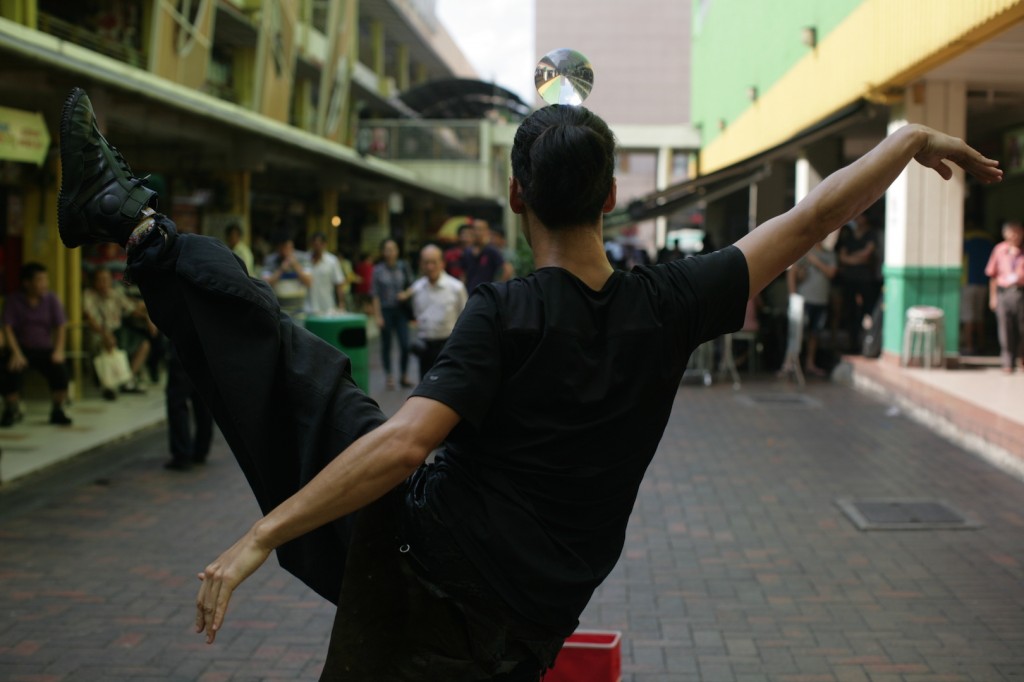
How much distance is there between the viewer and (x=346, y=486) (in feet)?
6.91

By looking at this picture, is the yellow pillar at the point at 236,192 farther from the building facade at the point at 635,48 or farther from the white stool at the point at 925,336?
the building facade at the point at 635,48

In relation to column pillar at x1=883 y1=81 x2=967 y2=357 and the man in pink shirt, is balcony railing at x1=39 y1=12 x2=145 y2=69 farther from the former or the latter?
the man in pink shirt

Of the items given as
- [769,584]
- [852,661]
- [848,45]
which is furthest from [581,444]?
[848,45]

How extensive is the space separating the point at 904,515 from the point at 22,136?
7.88m

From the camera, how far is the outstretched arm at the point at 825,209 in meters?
2.42

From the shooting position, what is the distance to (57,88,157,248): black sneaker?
2375mm

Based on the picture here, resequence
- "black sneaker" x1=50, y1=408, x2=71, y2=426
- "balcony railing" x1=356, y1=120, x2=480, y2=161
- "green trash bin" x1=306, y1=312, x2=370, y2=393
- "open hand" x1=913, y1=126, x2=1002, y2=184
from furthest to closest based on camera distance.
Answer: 1. "balcony railing" x1=356, y1=120, x2=480, y2=161
2. "black sneaker" x1=50, y1=408, x2=71, y2=426
3. "green trash bin" x1=306, y1=312, x2=370, y2=393
4. "open hand" x1=913, y1=126, x2=1002, y2=184

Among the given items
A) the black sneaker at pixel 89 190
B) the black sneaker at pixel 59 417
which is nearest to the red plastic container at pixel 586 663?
the black sneaker at pixel 89 190

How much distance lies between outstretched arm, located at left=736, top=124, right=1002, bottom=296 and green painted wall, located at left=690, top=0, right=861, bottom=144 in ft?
42.6

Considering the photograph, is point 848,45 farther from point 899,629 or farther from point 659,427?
point 659,427

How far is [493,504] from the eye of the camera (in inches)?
A: 89.3

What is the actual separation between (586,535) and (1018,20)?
8.52 meters

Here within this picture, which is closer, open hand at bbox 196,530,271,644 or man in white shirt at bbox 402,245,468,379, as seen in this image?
open hand at bbox 196,530,271,644

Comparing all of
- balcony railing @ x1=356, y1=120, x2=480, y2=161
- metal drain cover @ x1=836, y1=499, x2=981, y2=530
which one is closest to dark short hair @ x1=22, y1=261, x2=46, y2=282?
metal drain cover @ x1=836, y1=499, x2=981, y2=530
